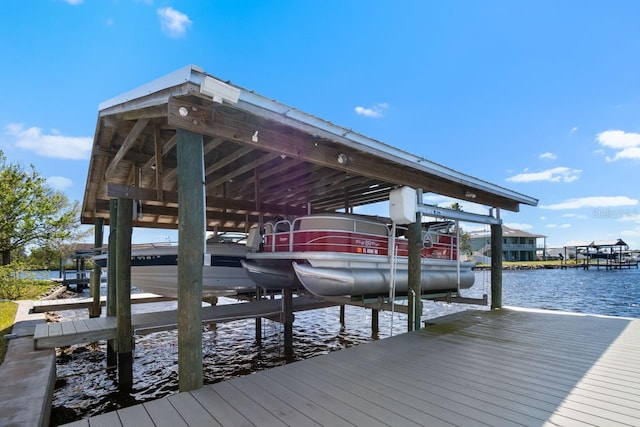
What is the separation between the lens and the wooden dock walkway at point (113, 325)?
6.02m

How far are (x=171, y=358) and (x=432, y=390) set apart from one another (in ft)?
22.5

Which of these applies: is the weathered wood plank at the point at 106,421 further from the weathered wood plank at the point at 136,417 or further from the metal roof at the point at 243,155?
the metal roof at the point at 243,155

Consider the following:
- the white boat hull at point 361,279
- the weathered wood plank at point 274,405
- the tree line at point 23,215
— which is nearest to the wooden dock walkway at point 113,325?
the white boat hull at point 361,279

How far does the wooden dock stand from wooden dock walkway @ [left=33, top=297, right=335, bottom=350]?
356 centimetres

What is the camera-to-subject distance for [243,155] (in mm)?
6129

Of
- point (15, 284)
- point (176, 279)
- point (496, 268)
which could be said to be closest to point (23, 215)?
Result: point (15, 284)

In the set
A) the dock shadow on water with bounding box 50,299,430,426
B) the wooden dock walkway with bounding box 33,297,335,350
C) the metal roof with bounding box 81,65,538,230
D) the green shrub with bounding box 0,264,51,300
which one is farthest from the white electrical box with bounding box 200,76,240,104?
the green shrub with bounding box 0,264,51,300

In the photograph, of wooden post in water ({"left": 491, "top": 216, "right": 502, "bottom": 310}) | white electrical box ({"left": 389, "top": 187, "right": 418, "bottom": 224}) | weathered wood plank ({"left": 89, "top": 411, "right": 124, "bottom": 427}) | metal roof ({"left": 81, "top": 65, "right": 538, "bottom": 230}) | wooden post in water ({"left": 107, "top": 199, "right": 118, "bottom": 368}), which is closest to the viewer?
weathered wood plank ({"left": 89, "top": 411, "right": 124, "bottom": 427})

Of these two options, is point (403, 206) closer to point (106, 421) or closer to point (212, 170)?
point (212, 170)

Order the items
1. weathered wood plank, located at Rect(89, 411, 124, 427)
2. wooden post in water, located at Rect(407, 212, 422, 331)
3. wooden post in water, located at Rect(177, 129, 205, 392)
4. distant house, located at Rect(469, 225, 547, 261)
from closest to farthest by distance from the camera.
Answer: weathered wood plank, located at Rect(89, 411, 124, 427) → wooden post in water, located at Rect(177, 129, 205, 392) → wooden post in water, located at Rect(407, 212, 422, 331) → distant house, located at Rect(469, 225, 547, 261)

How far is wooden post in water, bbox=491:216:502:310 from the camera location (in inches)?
346

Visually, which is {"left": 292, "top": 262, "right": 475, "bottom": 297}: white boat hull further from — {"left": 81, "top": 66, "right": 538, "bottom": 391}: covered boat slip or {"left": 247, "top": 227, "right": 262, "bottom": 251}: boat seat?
{"left": 247, "top": 227, "right": 262, "bottom": 251}: boat seat

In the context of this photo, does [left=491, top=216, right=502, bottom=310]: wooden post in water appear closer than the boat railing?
No

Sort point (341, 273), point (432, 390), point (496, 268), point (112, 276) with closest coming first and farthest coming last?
point (432, 390)
point (341, 273)
point (112, 276)
point (496, 268)
